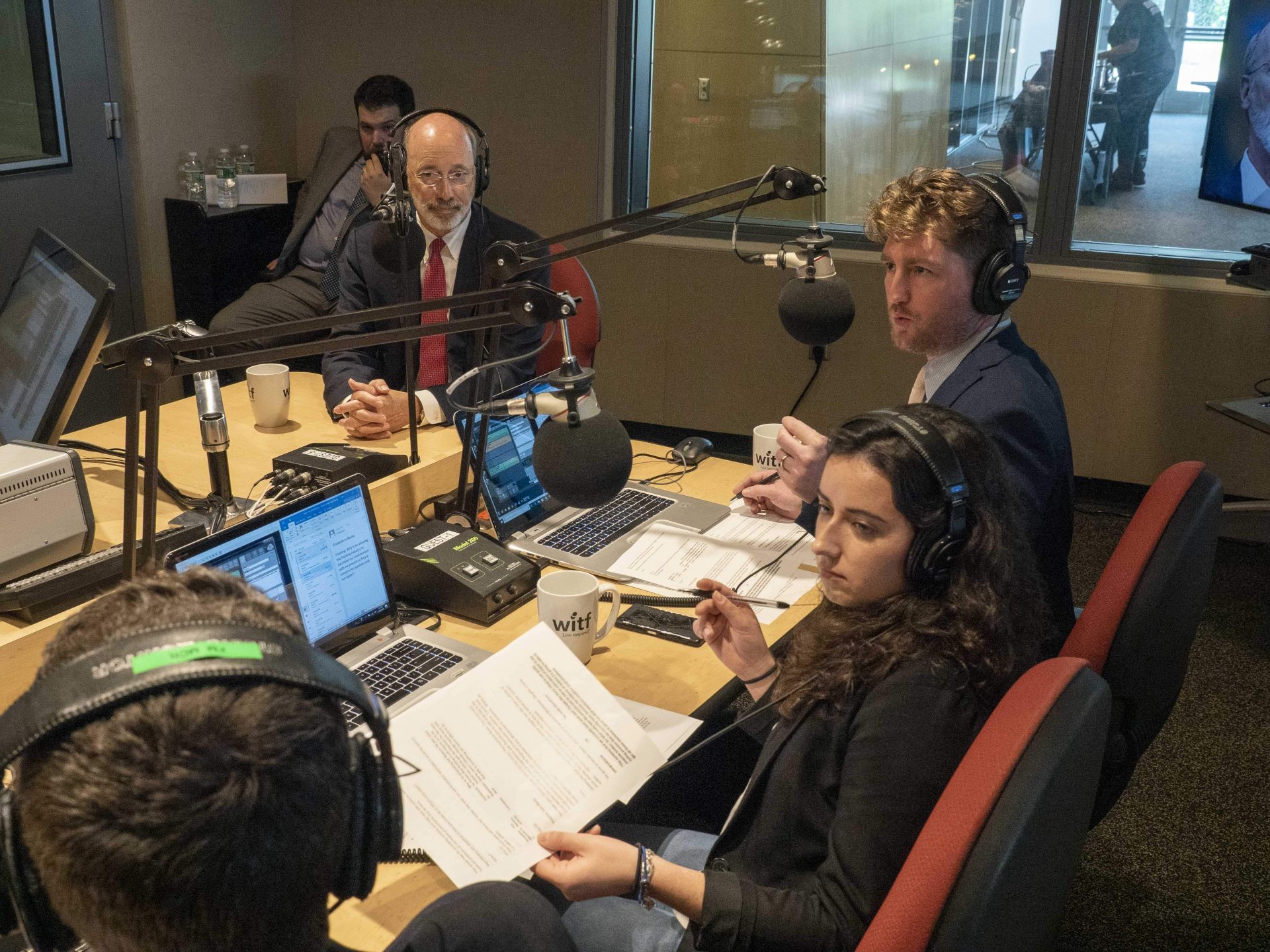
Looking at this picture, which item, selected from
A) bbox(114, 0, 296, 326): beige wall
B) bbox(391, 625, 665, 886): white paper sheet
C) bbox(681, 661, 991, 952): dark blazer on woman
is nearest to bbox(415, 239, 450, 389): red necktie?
bbox(391, 625, 665, 886): white paper sheet

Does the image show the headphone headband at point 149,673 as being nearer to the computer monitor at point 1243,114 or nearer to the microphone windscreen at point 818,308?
the microphone windscreen at point 818,308

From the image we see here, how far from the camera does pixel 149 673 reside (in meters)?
0.59

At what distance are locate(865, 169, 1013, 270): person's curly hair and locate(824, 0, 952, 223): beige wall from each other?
2.33 m

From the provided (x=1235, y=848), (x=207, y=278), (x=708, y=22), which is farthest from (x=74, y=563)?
(x=708, y=22)

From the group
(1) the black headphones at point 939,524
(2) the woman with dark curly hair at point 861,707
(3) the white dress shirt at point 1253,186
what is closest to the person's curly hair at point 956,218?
(2) the woman with dark curly hair at point 861,707

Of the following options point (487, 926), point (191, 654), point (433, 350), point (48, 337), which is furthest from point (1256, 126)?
point (191, 654)

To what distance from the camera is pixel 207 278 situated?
14.5 ft

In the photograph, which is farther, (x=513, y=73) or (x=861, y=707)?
(x=513, y=73)

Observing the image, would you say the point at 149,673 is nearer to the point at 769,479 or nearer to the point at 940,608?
the point at 940,608

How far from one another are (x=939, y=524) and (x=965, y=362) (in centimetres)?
76

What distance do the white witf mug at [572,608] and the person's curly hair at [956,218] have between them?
87 centimetres

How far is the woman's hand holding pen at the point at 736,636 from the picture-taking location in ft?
5.24

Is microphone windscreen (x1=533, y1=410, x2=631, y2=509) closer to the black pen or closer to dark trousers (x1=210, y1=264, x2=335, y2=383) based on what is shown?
the black pen

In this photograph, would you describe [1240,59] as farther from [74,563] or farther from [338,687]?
[338,687]
